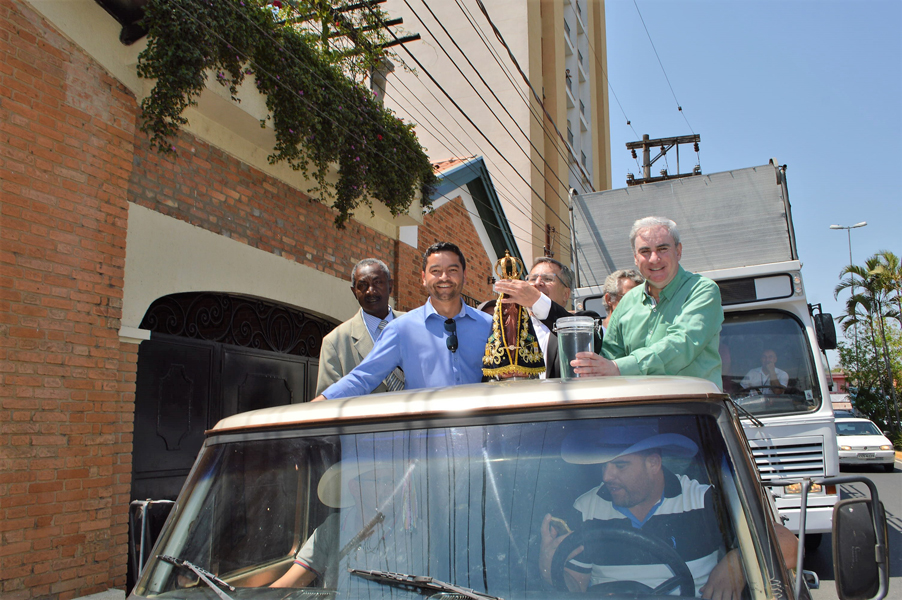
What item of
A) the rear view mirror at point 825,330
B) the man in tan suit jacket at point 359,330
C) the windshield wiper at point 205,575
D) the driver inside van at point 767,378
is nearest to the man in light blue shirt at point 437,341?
the man in tan suit jacket at point 359,330

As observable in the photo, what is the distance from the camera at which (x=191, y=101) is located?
6.18m

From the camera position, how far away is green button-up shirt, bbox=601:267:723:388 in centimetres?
263

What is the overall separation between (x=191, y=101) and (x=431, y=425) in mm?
5269

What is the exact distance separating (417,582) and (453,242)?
1057 centimetres

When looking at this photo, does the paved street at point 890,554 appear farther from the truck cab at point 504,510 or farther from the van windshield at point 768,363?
the truck cab at point 504,510

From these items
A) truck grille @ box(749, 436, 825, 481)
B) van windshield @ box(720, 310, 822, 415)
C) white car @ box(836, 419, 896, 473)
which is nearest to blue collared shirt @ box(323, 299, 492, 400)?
truck grille @ box(749, 436, 825, 481)

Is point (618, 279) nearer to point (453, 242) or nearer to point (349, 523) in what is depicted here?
point (349, 523)

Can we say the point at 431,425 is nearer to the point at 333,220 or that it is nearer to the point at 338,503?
the point at 338,503

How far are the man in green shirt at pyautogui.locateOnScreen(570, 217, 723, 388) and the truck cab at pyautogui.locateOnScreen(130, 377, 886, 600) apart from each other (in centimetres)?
65

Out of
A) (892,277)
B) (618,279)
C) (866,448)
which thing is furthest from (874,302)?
(618,279)

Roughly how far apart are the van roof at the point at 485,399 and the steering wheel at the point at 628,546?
1.07 ft

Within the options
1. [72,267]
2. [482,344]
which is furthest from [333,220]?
[482,344]

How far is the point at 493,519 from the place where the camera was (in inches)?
69.7

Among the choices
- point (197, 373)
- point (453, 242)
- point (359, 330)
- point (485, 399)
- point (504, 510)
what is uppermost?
point (453, 242)
